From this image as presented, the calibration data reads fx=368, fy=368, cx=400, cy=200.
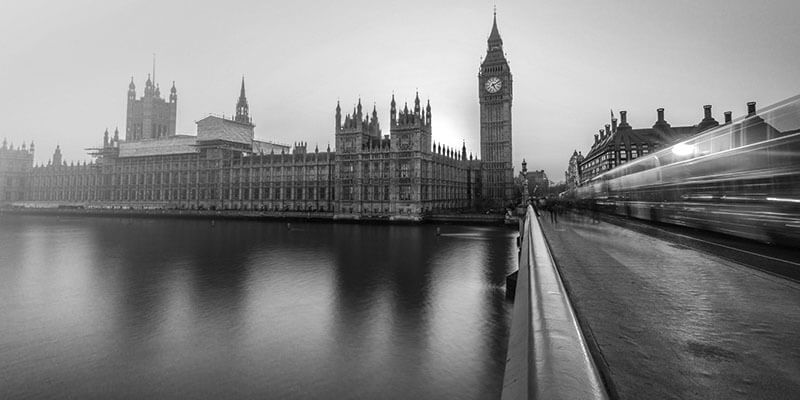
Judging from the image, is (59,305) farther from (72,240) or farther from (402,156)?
(402,156)

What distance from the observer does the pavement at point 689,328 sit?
6.22 ft

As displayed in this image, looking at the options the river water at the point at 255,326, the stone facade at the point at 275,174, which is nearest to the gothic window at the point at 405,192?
the stone facade at the point at 275,174

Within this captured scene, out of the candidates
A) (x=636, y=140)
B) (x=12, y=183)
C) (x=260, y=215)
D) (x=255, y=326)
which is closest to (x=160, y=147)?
(x=260, y=215)

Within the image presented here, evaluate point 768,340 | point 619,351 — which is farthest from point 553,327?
point 768,340

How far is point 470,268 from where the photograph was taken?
1156 inches

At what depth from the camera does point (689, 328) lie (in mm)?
3111

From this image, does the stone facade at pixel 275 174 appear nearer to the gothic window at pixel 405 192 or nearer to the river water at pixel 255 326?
the gothic window at pixel 405 192

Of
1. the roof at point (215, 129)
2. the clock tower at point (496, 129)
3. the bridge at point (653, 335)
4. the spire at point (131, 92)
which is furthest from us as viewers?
the spire at point (131, 92)

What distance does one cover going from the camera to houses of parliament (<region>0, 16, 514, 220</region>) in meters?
69.4

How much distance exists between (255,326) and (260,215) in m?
65.2

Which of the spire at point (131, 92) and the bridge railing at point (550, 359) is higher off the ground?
the spire at point (131, 92)

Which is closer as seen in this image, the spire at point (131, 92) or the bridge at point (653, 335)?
the bridge at point (653, 335)

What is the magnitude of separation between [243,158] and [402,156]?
41.8m

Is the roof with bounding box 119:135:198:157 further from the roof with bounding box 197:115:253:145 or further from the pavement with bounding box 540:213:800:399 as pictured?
the pavement with bounding box 540:213:800:399
